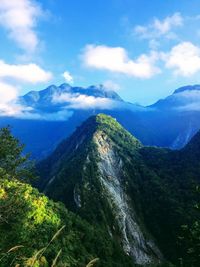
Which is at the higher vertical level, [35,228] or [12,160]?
[12,160]

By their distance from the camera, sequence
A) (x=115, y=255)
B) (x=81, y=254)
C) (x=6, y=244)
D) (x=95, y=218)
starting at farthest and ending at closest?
(x=95, y=218) < (x=115, y=255) < (x=81, y=254) < (x=6, y=244)

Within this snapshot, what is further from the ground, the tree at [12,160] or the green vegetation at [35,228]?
the tree at [12,160]

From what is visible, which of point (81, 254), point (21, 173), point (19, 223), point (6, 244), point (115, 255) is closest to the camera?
point (6, 244)

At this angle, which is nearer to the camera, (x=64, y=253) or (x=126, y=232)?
(x=64, y=253)

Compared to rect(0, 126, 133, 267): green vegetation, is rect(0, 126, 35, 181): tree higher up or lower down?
higher up

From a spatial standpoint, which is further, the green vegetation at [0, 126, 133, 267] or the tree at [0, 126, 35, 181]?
the tree at [0, 126, 35, 181]

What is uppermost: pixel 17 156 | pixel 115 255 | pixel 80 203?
pixel 80 203

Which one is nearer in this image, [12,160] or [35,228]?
[12,160]

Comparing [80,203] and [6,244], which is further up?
[80,203]

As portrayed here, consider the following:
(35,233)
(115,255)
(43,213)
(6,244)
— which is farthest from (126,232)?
(6,244)

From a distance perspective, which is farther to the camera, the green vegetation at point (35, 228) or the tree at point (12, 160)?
the tree at point (12, 160)

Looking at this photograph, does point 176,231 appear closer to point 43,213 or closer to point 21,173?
point 43,213
